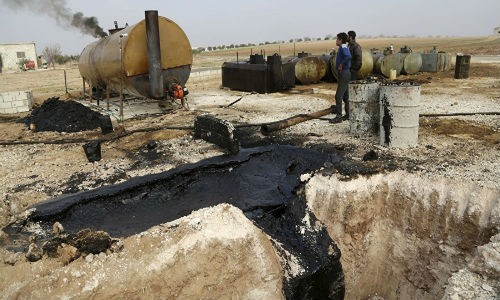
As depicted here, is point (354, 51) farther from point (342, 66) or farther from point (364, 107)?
point (364, 107)

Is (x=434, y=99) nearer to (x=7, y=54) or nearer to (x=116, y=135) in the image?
(x=116, y=135)

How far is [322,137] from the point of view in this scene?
6848mm

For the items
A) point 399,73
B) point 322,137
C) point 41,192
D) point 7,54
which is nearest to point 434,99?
point 322,137

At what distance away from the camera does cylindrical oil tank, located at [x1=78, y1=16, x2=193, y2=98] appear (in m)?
8.70

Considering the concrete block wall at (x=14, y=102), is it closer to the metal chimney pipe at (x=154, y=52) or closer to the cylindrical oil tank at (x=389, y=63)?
the metal chimney pipe at (x=154, y=52)

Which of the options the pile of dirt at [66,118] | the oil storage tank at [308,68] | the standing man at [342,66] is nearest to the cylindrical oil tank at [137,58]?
the pile of dirt at [66,118]

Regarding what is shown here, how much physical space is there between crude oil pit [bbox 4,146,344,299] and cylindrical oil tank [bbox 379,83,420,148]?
111 centimetres

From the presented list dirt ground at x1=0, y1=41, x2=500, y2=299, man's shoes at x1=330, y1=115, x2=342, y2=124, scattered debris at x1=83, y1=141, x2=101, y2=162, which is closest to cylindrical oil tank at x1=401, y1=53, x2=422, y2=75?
dirt ground at x1=0, y1=41, x2=500, y2=299

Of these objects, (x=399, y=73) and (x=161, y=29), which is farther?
(x=399, y=73)

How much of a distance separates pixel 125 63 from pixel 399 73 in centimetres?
1229

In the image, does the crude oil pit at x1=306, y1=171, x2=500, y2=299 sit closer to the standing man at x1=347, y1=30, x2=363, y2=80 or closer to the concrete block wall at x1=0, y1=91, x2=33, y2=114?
the standing man at x1=347, y1=30, x2=363, y2=80

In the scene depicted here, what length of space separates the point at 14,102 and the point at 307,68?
10043mm

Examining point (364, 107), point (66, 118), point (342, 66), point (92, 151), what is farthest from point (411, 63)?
point (92, 151)

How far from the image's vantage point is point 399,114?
588 centimetres
